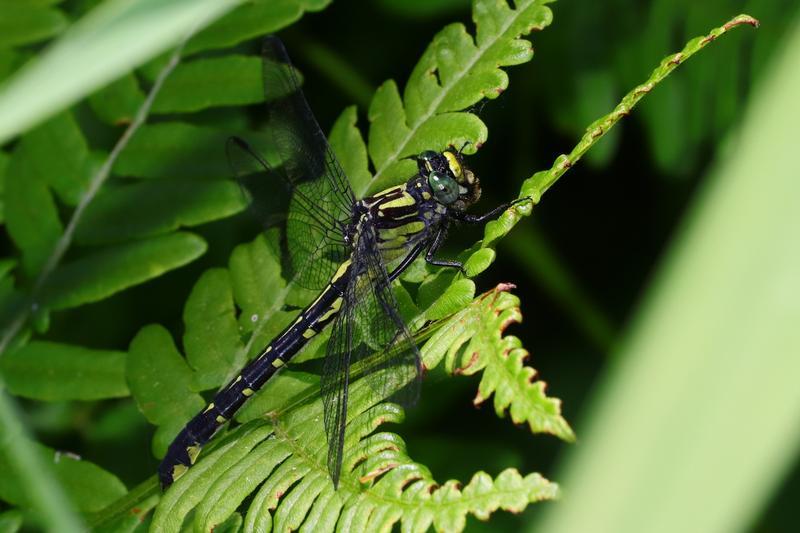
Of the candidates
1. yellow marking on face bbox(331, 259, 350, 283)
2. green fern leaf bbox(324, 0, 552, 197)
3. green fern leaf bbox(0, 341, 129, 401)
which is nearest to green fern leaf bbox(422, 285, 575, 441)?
green fern leaf bbox(324, 0, 552, 197)

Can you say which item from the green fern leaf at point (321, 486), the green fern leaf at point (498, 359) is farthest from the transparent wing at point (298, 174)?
the green fern leaf at point (498, 359)

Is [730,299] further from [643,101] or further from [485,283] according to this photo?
[485,283]

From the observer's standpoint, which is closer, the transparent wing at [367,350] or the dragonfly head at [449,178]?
the transparent wing at [367,350]

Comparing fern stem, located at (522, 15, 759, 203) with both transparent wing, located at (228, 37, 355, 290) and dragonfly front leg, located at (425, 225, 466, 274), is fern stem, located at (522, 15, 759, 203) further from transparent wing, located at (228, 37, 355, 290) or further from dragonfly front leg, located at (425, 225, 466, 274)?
transparent wing, located at (228, 37, 355, 290)

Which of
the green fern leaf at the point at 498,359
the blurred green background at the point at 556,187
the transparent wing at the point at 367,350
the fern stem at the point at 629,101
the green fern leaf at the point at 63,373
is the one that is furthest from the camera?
the blurred green background at the point at 556,187

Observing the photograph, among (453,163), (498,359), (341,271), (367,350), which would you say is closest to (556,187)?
(453,163)

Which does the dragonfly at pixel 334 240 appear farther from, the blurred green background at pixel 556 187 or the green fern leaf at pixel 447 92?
the blurred green background at pixel 556 187
